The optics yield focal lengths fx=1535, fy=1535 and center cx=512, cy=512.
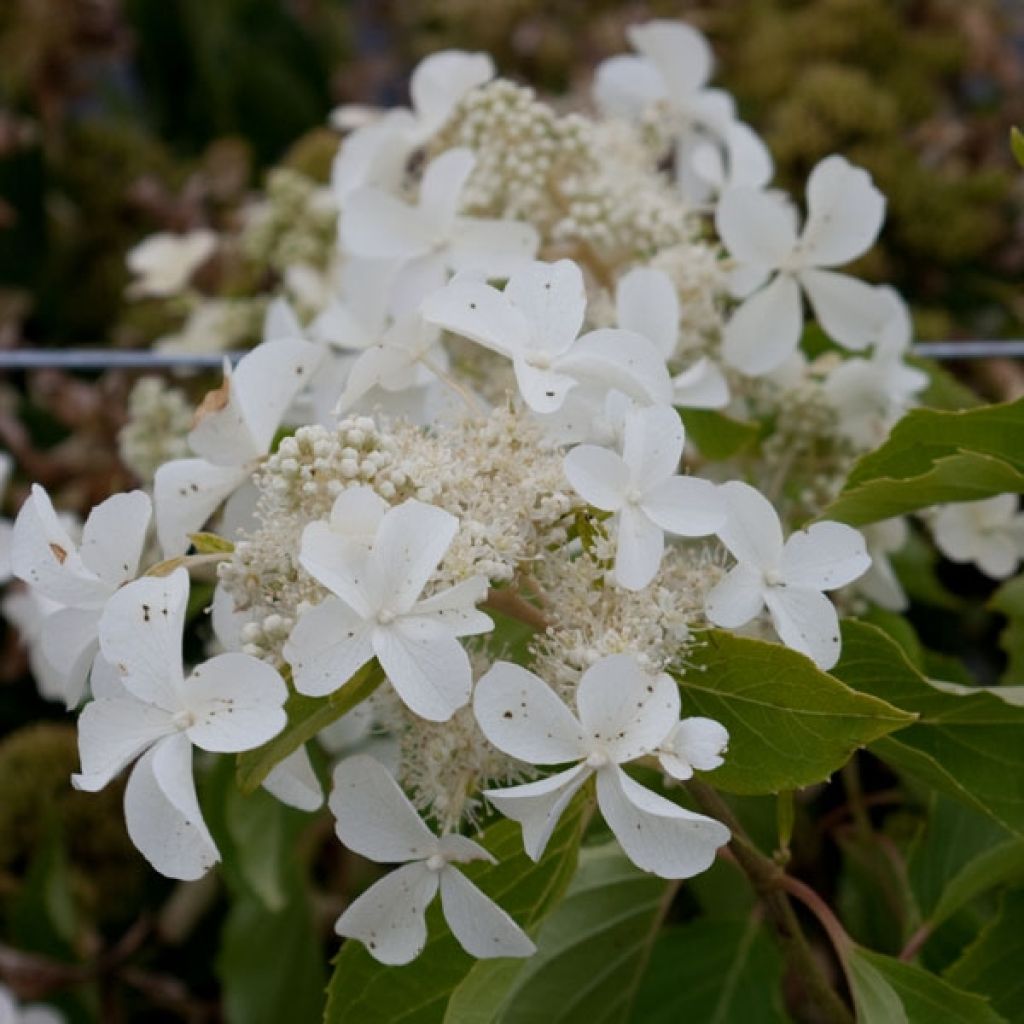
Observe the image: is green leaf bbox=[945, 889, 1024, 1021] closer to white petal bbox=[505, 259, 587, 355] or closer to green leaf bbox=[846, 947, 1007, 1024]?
green leaf bbox=[846, 947, 1007, 1024]

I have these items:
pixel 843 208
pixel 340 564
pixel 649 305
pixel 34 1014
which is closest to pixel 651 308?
pixel 649 305

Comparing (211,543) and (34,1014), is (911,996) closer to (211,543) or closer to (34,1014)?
(211,543)

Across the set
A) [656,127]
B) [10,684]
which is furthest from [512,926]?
[10,684]

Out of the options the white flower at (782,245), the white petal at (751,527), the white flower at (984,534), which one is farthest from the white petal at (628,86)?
the white petal at (751,527)

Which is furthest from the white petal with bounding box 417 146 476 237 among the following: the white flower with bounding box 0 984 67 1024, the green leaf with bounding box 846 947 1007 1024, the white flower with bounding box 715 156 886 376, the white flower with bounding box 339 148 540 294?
the white flower with bounding box 0 984 67 1024

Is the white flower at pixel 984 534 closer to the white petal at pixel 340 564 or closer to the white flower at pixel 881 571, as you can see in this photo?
the white flower at pixel 881 571
